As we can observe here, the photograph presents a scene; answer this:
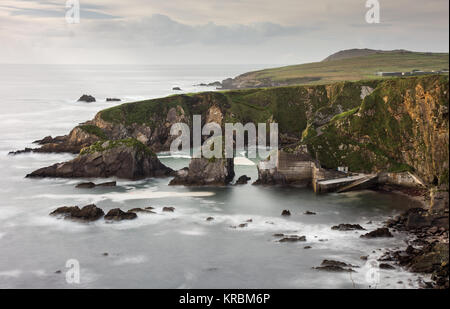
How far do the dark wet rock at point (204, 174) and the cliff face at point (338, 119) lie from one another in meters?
10.5

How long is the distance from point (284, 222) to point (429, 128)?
85.1 feet

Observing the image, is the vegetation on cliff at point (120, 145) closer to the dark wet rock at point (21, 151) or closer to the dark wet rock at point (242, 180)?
the dark wet rock at point (242, 180)

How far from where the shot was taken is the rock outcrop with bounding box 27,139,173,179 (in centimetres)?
A: 7812

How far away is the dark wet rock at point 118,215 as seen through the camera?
58.6 meters

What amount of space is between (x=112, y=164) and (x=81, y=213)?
20.4 meters

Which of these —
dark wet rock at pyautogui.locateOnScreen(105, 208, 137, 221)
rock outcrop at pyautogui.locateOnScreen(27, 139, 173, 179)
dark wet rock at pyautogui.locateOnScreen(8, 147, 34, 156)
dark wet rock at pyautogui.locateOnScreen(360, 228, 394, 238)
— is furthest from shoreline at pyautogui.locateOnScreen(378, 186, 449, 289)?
dark wet rock at pyautogui.locateOnScreen(8, 147, 34, 156)

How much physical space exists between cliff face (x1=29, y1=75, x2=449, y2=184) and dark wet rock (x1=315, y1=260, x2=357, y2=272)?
19731 mm

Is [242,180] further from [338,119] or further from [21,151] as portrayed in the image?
[21,151]

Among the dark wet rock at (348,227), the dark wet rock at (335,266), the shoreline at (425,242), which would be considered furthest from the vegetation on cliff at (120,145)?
the dark wet rock at (335,266)

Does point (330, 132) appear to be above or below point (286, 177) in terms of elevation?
above
